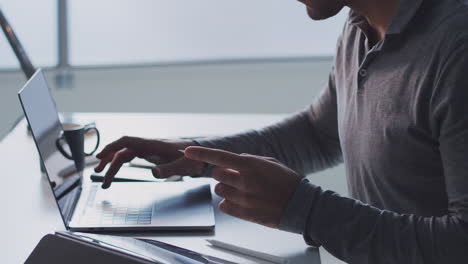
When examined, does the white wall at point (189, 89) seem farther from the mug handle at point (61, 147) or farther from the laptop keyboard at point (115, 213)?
the laptop keyboard at point (115, 213)

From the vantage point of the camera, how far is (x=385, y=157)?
1051 mm

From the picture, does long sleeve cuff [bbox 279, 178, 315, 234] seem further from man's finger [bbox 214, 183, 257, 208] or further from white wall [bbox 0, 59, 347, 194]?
white wall [bbox 0, 59, 347, 194]

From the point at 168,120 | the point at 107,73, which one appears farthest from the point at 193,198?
the point at 107,73

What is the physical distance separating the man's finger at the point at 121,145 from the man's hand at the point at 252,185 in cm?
31

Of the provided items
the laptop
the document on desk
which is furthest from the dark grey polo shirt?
the laptop

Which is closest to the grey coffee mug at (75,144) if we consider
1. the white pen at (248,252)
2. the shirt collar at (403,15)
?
the white pen at (248,252)

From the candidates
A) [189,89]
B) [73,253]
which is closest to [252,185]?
[73,253]

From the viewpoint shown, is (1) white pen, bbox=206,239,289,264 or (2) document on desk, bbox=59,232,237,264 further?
(1) white pen, bbox=206,239,289,264

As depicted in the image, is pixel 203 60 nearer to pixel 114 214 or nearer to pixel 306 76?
pixel 306 76

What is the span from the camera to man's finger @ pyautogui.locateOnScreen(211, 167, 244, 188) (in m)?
0.93

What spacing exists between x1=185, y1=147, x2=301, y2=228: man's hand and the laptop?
14cm

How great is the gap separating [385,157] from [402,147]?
0.04 metres

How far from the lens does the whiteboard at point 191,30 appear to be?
14.4 ft

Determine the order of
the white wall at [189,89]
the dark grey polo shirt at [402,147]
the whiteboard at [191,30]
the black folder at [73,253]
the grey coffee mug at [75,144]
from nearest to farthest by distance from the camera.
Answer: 1. the black folder at [73,253]
2. the dark grey polo shirt at [402,147]
3. the grey coffee mug at [75,144]
4. the white wall at [189,89]
5. the whiteboard at [191,30]
